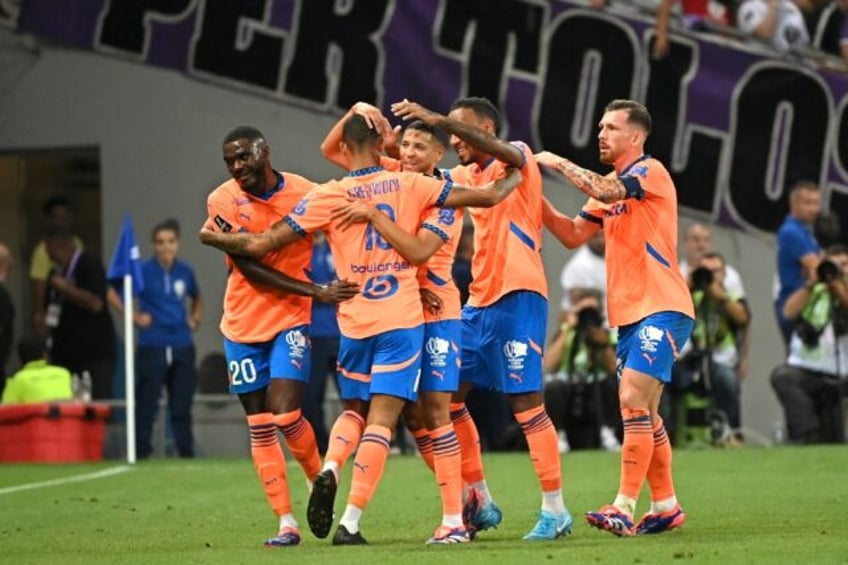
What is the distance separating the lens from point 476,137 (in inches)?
411

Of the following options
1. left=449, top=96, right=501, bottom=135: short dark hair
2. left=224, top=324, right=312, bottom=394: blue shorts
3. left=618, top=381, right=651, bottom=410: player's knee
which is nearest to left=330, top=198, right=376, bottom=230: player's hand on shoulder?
left=224, top=324, right=312, bottom=394: blue shorts

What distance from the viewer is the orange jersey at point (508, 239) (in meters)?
10.9

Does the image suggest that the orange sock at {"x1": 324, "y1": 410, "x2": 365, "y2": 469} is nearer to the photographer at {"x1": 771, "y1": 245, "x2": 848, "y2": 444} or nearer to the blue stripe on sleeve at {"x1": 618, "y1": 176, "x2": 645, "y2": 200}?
the blue stripe on sleeve at {"x1": 618, "y1": 176, "x2": 645, "y2": 200}

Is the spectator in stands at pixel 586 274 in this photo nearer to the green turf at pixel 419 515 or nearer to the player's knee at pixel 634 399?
the green turf at pixel 419 515

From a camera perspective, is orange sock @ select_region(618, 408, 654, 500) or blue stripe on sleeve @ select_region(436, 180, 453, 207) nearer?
blue stripe on sleeve @ select_region(436, 180, 453, 207)

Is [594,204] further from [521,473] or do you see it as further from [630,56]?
[630,56]

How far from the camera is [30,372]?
2036 cm

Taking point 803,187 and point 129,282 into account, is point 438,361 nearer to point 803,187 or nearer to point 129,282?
point 803,187

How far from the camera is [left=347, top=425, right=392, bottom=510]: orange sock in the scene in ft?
33.6

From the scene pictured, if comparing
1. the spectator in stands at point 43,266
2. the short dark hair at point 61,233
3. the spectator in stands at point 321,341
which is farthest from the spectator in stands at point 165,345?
the spectator in stands at point 321,341

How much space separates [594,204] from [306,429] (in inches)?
77.8

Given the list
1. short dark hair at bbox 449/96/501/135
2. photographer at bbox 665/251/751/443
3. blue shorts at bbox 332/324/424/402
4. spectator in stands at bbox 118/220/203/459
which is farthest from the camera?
spectator in stands at bbox 118/220/203/459

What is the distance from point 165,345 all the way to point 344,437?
1026 cm

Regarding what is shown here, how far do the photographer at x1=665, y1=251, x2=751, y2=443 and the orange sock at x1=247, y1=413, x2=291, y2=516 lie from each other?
8.95m
